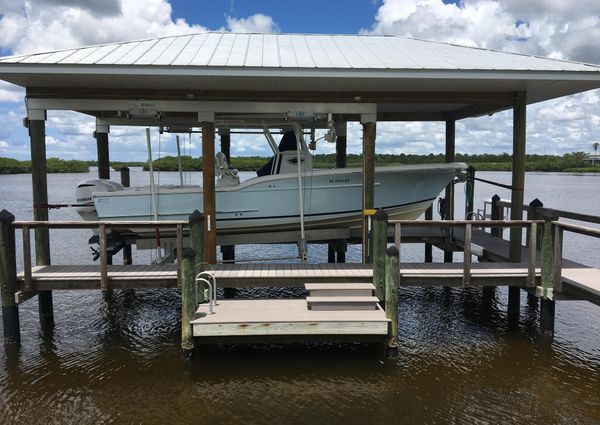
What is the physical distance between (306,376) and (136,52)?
5954 mm

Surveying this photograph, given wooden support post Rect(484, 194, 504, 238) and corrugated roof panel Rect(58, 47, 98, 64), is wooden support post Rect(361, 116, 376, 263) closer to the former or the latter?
wooden support post Rect(484, 194, 504, 238)

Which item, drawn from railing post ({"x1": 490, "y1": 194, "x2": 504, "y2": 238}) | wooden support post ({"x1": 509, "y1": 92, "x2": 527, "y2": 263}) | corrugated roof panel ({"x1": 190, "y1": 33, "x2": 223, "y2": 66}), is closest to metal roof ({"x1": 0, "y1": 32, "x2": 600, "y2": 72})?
corrugated roof panel ({"x1": 190, "y1": 33, "x2": 223, "y2": 66})

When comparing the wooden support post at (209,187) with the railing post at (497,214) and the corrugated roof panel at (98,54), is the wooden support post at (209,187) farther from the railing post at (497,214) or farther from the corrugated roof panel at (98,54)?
the railing post at (497,214)

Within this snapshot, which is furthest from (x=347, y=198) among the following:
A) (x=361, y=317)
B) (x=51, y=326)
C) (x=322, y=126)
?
(x=51, y=326)

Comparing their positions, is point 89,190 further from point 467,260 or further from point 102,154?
point 467,260

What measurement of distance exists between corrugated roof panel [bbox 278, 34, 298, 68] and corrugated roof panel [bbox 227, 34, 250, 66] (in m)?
0.65

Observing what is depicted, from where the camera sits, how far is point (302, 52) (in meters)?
8.89

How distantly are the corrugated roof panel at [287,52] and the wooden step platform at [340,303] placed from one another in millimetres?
3575

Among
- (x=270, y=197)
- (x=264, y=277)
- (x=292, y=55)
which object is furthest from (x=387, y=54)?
(x=264, y=277)

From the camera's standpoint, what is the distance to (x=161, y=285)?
291 inches

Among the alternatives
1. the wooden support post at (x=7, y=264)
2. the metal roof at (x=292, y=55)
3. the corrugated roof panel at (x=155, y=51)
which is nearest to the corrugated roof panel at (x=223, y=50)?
the metal roof at (x=292, y=55)

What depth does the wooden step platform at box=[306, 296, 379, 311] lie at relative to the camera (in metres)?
6.97

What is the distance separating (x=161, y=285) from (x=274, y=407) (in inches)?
107

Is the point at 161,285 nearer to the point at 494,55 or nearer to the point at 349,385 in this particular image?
the point at 349,385
